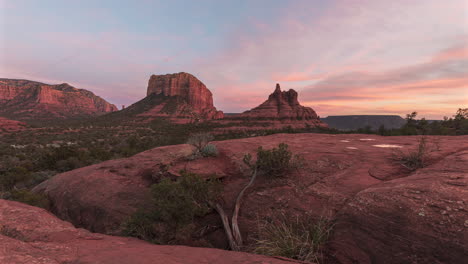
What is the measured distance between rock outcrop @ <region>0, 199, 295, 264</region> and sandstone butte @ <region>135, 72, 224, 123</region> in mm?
96395

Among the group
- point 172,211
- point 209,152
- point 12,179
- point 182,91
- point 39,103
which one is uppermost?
point 182,91

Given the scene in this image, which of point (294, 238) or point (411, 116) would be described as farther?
point (411, 116)

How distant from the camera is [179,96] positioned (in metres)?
129

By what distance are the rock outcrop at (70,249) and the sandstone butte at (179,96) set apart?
96.4 meters

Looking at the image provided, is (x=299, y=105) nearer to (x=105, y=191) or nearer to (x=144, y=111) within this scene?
(x=144, y=111)

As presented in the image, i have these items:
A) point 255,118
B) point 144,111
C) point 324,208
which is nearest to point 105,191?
point 324,208

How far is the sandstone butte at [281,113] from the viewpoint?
78625 mm

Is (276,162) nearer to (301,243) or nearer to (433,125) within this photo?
(301,243)

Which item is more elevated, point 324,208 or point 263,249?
point 324,208

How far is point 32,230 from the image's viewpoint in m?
4.02

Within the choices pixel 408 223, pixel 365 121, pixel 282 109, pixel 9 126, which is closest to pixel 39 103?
pixel 9 126

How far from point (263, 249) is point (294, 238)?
75 centimetres

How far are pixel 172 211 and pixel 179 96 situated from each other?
13092cm

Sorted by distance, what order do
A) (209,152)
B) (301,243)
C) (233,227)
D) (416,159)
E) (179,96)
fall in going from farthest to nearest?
(179,96), (209,152), (416,159), (233,227), (301,243)
